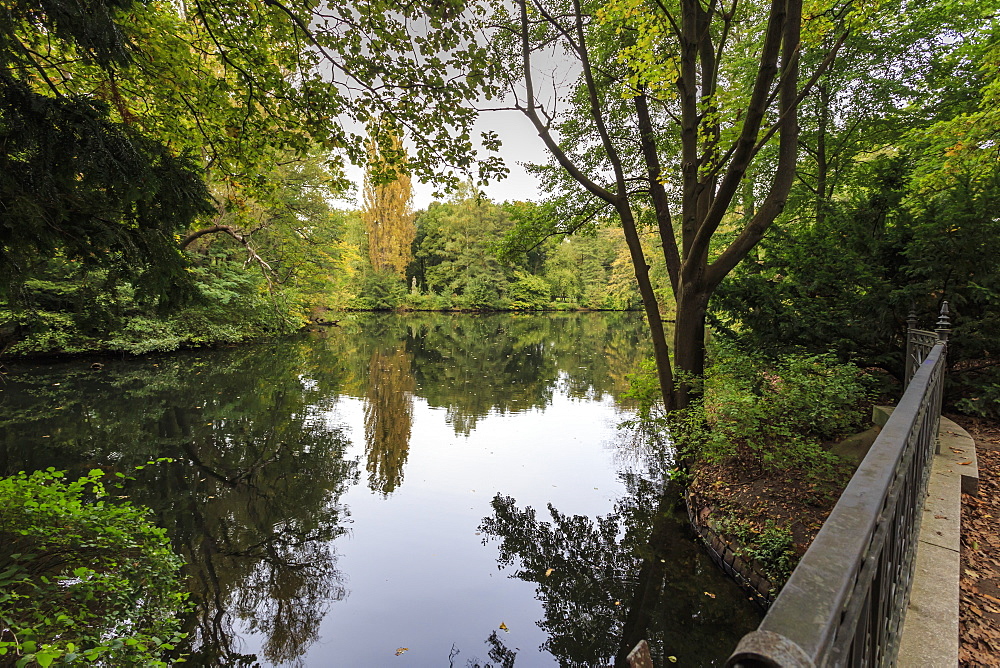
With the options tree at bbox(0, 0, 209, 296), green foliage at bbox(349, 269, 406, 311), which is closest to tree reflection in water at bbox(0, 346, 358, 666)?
tree at bbox(0, 0, 209, 296)

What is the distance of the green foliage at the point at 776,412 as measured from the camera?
16.1 feet

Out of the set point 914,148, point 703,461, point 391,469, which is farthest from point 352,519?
point 914,148

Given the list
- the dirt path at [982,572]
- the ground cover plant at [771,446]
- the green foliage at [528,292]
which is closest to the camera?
the dirt path at [982,572]

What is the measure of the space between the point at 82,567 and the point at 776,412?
20.5 feet

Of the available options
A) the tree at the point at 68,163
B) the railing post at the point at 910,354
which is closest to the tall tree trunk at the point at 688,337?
the railing post at the point at 910,354

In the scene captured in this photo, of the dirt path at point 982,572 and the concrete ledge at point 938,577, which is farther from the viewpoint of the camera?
the dirt path at point 982,572

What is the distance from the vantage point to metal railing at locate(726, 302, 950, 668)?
525mm

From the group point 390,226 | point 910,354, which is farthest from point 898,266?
point 390,226

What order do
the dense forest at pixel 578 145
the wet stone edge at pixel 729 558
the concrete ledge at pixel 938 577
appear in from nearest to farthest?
the concrete ledge at pixel 938 577
the dense forest at pixel 578 145
the wet stone edge at pixel 729 558

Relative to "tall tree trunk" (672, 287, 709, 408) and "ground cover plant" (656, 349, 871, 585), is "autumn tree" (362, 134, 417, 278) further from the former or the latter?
"ground cover plant" (656, 349, 871, 585)

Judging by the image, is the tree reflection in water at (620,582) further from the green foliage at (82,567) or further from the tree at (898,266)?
the green foliage at (82,567)

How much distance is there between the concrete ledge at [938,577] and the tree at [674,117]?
8.88ft

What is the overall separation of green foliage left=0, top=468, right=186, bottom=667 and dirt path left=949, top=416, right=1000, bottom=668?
169 inches

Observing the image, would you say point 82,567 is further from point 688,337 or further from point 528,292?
point 528,292
